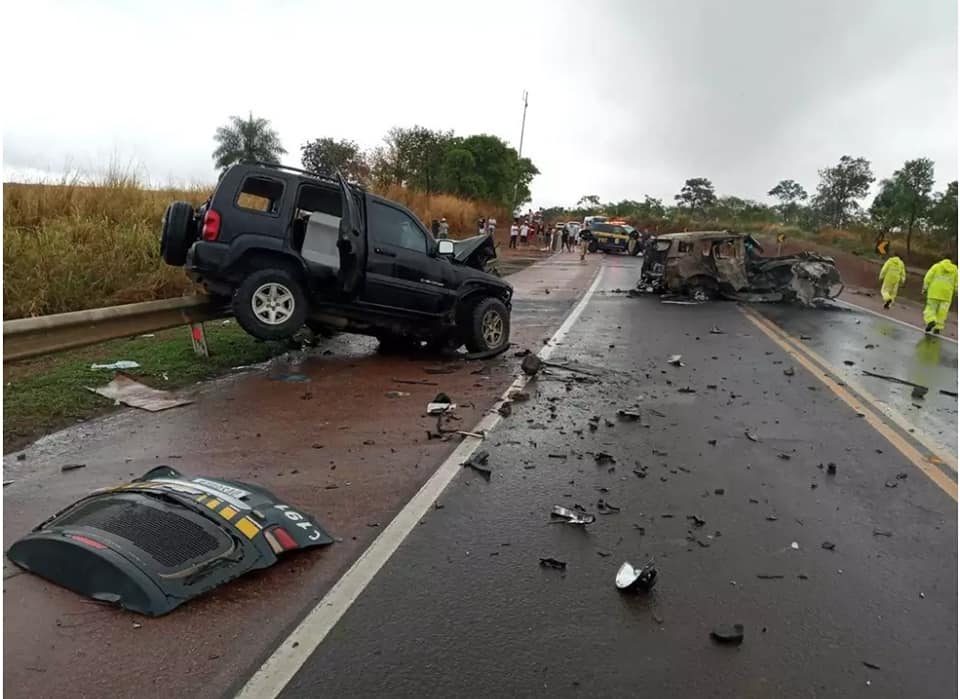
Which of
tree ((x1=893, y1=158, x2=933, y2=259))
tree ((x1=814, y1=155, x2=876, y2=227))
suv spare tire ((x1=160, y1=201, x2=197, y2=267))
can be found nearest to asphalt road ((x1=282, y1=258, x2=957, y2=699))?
suv spare tire ((x1=160, y1=201, x2=197, y2=267))

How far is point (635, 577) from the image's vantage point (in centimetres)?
365

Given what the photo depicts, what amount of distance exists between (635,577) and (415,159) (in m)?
39.4

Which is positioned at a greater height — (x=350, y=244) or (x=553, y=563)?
(x=350, y=244)

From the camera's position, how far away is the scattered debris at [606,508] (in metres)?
4.57

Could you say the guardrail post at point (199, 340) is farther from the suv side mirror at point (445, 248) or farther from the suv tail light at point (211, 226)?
the suv side mirror at point (445, 248)

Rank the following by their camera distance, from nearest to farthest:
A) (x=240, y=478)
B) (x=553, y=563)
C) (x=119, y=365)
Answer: (x=553, y=563) < (x=240, y=478) < (x=119, y=365)

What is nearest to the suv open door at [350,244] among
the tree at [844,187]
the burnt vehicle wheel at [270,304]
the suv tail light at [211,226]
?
the burnt vehicle wheel at [270,304]

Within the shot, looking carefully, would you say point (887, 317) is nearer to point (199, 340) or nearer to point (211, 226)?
point (199, 340)

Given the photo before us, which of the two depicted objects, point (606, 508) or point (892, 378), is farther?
point (892, 378)

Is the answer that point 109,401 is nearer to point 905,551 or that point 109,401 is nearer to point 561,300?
point 905,551

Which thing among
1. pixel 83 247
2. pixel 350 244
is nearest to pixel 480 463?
pixel 350 244

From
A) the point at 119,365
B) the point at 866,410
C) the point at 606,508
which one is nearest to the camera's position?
the point at 606,508

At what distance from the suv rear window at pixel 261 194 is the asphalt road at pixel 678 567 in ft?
11.8

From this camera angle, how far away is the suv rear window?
796 centimetres
